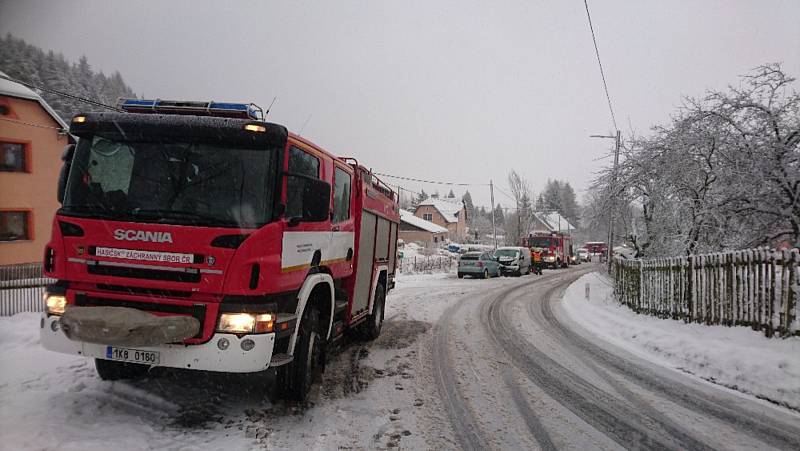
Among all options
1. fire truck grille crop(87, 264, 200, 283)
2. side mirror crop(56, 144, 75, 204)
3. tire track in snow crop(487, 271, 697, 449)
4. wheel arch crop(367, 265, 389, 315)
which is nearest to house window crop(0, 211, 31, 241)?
wheel arch crop(367, 265, 389, 315)

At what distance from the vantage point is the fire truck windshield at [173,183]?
3930mm

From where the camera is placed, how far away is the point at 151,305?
3842 mm

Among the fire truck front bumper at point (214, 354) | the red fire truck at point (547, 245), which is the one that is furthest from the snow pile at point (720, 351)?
the red fire truck at point (547, 245)

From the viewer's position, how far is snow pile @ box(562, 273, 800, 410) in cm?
543

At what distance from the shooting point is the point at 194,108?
182 inches

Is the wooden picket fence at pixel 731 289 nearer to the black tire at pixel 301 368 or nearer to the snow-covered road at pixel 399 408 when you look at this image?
the snow-covered road at pixel 399 408

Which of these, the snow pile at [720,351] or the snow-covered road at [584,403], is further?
the snow pile at [720,351]

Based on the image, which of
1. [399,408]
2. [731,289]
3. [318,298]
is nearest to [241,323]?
[318,298]

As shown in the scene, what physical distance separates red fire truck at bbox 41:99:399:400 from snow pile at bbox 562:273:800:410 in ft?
17.9

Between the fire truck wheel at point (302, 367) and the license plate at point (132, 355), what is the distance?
1226 millimetres

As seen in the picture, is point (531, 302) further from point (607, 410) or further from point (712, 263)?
point (607, 410)

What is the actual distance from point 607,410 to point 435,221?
73.7 metres

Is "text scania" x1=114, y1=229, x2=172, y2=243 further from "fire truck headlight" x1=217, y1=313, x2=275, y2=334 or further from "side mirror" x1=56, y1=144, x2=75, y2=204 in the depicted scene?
"side mirror" x1=56, y1=144, x2=75, y2=204

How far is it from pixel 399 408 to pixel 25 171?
830 inches
